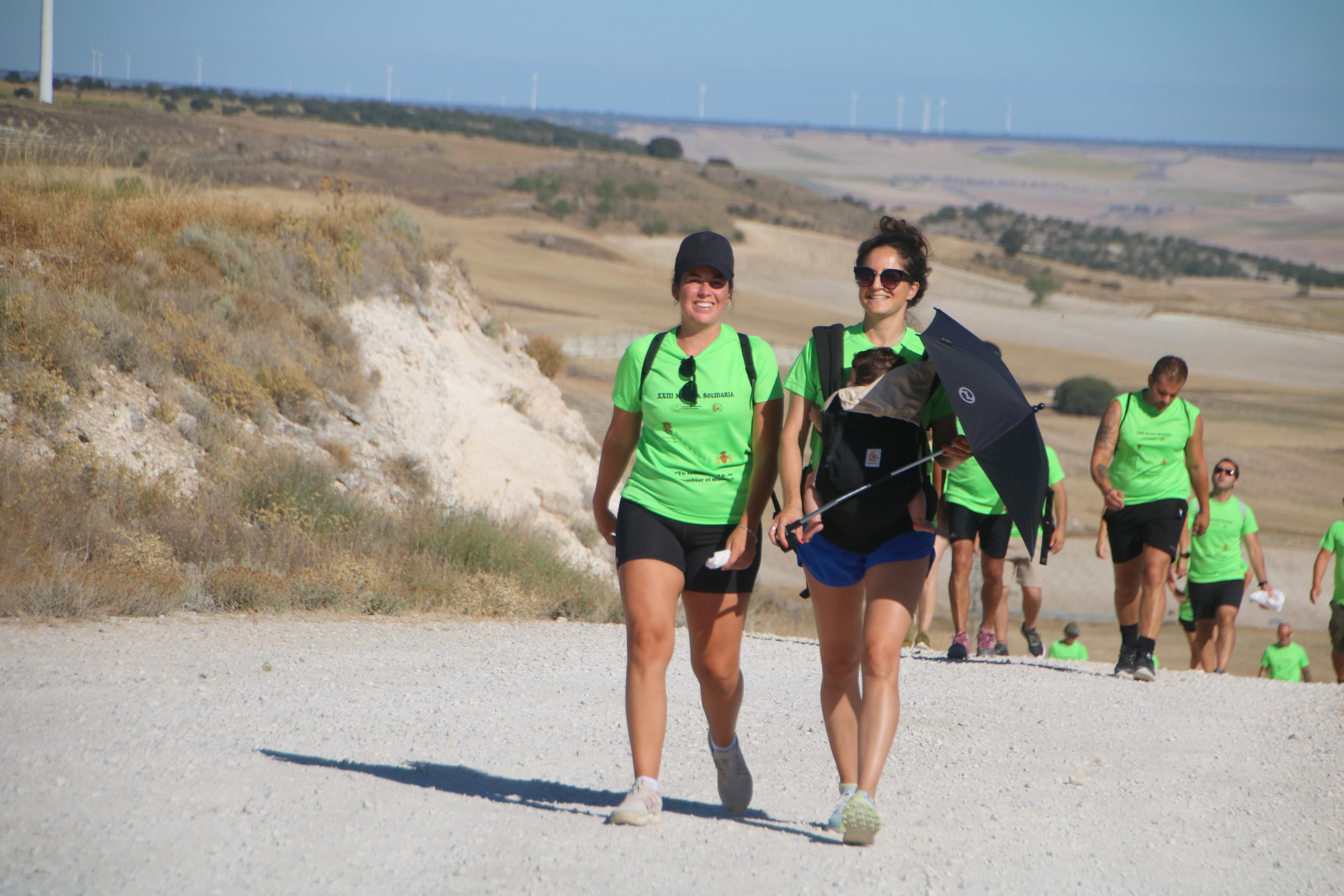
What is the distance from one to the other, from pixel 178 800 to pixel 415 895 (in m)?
1.27

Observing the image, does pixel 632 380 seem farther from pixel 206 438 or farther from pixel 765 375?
pixel 206 438

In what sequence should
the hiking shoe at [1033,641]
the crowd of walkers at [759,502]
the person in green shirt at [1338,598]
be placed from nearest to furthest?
the crowd of walkers at [759,502] → the person in green shirt at [1338,598] → the hiking shoe at [1033,641]

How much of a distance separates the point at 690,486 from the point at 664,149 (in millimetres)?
103787

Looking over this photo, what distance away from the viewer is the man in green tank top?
805 cm

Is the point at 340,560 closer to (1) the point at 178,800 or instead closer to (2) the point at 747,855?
(1) the point at 178,800

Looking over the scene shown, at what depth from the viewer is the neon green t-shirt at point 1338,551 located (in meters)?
9.62

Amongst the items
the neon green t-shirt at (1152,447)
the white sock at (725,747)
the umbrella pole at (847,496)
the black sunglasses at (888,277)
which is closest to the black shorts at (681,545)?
the umbrella pole at (847,496)

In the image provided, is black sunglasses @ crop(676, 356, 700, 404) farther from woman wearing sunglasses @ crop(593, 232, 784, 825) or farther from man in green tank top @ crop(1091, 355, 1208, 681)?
man in green tank top @ crop(1091, 355, 1208, 681)

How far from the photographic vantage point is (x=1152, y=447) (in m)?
8.08

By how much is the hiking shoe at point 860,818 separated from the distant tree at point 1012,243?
86053 millimetres

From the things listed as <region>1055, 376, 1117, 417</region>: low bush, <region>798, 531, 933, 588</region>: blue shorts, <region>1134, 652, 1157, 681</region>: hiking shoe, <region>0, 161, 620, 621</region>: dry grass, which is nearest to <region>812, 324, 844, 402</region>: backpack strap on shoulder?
<region>798, 531, 933, 588</region>: blue shorts

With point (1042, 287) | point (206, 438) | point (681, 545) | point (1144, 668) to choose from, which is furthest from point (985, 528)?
point (1042, 287)

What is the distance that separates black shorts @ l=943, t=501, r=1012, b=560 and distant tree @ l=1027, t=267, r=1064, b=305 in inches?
2377

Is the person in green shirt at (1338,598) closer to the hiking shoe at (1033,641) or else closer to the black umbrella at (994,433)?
the hiking shoe at (1033,641)
